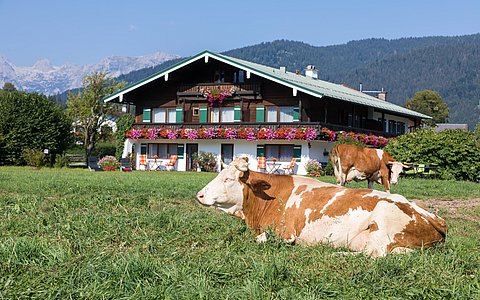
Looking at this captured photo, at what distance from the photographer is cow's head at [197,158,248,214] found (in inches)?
301

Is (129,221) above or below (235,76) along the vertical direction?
below

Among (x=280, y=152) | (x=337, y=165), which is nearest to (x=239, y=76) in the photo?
(x=280, y=152)

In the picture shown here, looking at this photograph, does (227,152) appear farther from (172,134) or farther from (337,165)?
(337,165)

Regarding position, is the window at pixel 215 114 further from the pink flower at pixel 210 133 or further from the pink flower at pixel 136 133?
the pink flower at pixel 136 133

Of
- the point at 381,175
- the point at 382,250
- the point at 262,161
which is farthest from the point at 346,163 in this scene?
the point at 262,161

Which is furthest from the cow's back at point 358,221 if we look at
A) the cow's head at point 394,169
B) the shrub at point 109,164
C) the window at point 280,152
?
the shrub at point 109,164

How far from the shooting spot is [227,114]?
40500 mm

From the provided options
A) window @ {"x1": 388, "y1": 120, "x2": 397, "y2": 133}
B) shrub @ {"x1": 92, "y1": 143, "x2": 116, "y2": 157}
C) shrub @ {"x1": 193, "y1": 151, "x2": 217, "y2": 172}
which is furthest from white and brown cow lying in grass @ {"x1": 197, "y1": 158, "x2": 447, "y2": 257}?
shrub @ {"x1": 92, "y1": 143, "x2": 116, "y2": 157}

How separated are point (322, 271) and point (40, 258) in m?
2.63

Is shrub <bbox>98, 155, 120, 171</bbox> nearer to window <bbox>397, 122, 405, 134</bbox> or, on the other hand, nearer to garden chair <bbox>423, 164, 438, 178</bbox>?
garden chair <bbox>423, 164, 438, 178</bbox>

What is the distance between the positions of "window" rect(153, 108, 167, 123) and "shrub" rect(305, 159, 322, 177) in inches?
→ 488

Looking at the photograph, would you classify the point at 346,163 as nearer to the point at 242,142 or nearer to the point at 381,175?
the point at 381,175

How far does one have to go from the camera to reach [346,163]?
16328 mm

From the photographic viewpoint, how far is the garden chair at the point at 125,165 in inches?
1552
